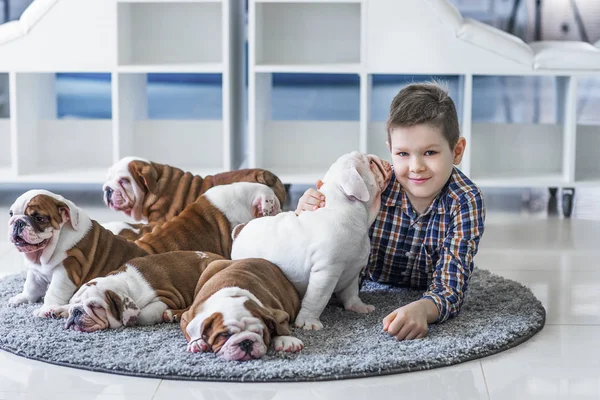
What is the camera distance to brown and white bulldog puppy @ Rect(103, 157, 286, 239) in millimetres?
2637

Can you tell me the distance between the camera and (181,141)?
3600 millimetres

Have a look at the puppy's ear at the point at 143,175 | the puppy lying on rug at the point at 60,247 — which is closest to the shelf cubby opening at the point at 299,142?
the puppy's ear at the point at 143,175

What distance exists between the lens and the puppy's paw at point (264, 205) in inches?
93.6

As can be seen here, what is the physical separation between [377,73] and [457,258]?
126cm

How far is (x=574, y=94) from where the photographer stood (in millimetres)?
3119

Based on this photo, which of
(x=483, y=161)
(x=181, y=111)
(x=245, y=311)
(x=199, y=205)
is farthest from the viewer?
(x=181, y=111)

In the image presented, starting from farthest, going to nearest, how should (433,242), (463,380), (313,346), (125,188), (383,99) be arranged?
(383,99) → (125,188) → (433,242) → (313,346) → (463,380)

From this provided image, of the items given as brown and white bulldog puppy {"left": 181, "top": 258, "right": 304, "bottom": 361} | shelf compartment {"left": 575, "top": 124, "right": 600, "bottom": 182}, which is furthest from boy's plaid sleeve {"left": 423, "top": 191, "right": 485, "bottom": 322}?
shelf compartment {"left": 575, "top": 124, "right": 600, "bottom": 182}

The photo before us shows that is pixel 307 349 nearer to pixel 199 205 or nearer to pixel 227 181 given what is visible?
pixel 199 205

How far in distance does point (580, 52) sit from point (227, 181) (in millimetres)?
1227

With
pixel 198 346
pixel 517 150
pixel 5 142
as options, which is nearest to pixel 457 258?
pixel 198 346

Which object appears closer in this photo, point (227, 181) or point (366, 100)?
point (227, 181)

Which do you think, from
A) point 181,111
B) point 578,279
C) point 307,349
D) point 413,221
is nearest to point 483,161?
point 578,279

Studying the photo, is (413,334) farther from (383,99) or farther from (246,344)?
(383,99)
